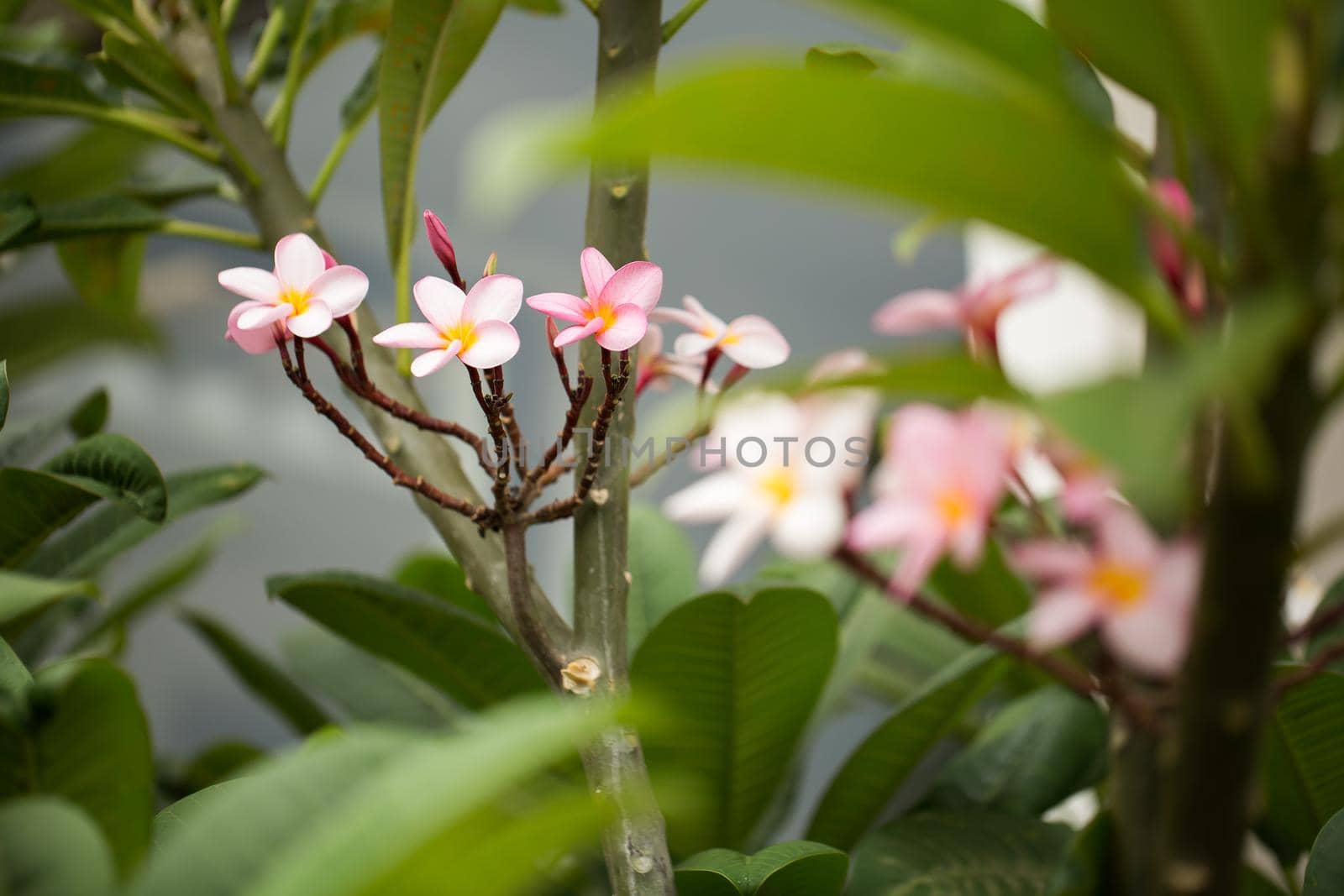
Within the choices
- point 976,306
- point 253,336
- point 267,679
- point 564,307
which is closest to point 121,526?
point 267,679

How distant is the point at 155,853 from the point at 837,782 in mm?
278

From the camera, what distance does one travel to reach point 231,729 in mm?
1661

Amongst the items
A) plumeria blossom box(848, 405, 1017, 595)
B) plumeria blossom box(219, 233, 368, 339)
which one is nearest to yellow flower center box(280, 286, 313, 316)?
plumeria blossom box(219, 233, 368, 339)

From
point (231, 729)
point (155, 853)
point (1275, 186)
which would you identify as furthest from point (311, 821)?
point (231, 729)

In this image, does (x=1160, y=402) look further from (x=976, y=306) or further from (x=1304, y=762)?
(x=1304, y=762)

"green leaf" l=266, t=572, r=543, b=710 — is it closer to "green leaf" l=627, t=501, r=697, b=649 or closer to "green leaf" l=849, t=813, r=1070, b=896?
"green leaf" l=627, t=501, r=697, b=649

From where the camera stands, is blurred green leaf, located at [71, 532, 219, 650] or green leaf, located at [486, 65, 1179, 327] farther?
blurred green leaf, located at [71, 532, 219, 650]

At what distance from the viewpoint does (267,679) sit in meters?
0.60

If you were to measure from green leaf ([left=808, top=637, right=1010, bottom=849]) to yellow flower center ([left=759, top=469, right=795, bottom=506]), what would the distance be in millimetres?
247

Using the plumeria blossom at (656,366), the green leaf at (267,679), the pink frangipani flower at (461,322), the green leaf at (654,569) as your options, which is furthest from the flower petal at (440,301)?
the green leaf at (267,679)

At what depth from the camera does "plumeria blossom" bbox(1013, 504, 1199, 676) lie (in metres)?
0.16

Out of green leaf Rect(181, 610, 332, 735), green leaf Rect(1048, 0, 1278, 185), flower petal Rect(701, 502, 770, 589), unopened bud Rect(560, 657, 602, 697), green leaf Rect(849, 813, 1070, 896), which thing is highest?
green leaf Rect(1048, 0, 1278, 185)

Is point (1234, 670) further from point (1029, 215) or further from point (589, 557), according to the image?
point (589, 557)

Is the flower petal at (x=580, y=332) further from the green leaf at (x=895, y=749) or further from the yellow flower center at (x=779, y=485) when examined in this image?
the green leaf at (x=895, y=749)
